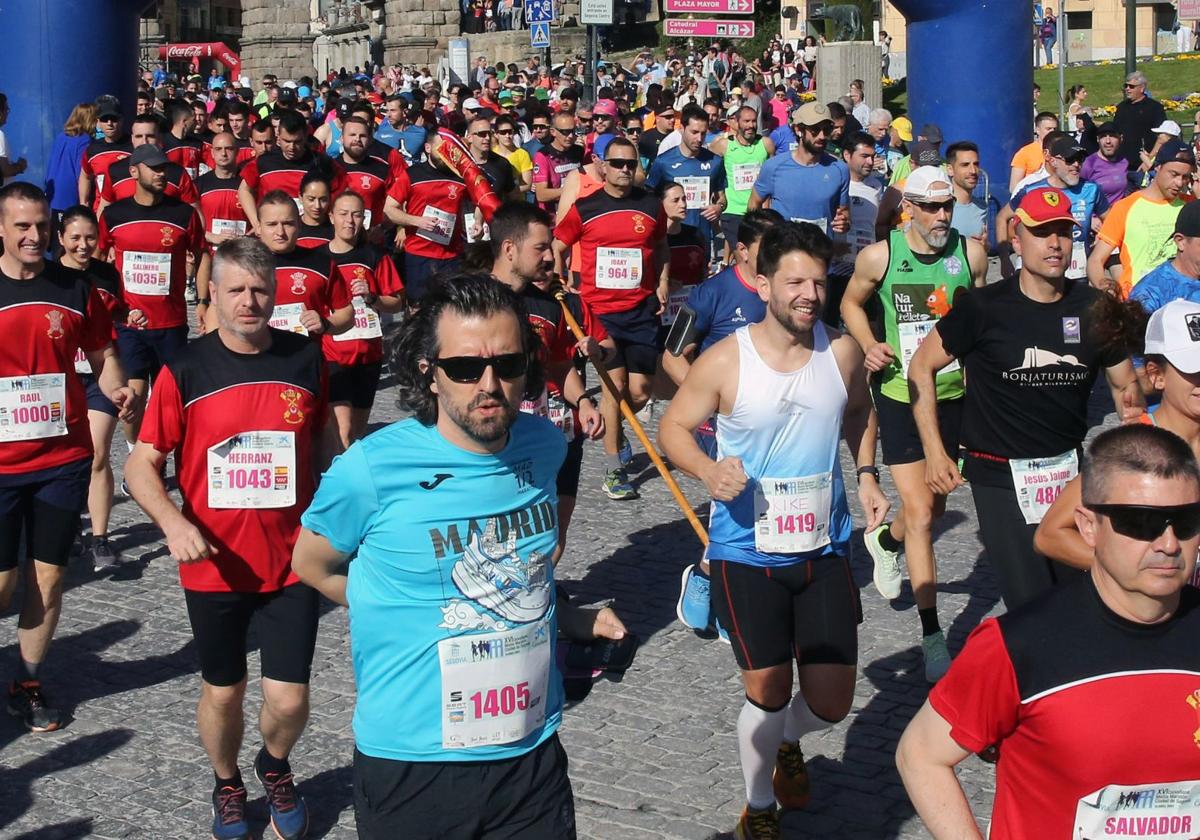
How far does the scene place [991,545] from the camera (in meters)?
5.86

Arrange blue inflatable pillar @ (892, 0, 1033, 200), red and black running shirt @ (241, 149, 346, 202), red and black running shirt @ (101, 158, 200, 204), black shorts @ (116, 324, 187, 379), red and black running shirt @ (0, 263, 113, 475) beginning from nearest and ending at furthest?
red and black running shirt @ (0, 263, 113, 475), black shorts @ (116, 324, 187, 379), red and black running shirt @ (101, 158, 200, 204), red and black running shirt @ (241, 149, 346, 202), blue inflatable pillar @ (892, 0, 1033, 200)

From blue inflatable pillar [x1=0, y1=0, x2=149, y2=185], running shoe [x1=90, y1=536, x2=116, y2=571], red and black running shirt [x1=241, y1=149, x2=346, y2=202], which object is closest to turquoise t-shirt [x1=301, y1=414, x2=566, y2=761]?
running shoe [x1=90, y1=536, x2=116, y2=571]

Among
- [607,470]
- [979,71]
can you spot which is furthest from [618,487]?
[979,71]

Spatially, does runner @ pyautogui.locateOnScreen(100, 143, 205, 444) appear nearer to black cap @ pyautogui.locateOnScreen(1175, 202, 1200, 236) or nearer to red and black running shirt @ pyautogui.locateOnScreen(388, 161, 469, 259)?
red and black running shirt @ pyautogui.locateOnScreen(388, 161, 469, 259)

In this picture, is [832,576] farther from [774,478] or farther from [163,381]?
[163,381]

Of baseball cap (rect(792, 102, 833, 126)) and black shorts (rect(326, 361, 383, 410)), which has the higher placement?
baseball cap (rect(792, 102, 833, 126))

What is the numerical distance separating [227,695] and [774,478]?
1.85 metres

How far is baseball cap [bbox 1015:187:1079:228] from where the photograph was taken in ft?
18.6

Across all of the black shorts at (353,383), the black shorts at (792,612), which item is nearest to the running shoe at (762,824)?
the black shorts at (792,612)

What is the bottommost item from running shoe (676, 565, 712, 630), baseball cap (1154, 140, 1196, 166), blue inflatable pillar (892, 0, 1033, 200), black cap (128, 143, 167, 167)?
running shoe (676, 565, 712, 630)

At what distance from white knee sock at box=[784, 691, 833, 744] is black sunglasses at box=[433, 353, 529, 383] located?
6.99 ft

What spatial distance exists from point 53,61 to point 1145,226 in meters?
10.5

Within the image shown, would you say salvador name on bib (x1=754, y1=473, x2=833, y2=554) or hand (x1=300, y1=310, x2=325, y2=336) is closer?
salvador name on bib (x1=754, y1=473, x2=833, y2=554)

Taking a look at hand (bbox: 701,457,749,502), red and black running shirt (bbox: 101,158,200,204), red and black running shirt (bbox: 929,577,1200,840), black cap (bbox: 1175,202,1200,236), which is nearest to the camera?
red and black running shirt (bbox: 929,577,1200,840)
